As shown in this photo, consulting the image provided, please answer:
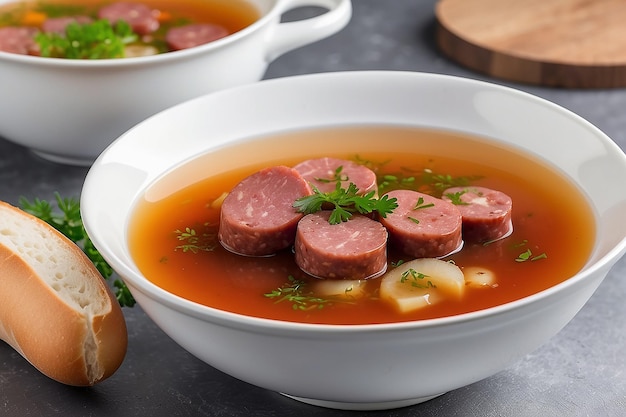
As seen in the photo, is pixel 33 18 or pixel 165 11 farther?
pixel 165 11

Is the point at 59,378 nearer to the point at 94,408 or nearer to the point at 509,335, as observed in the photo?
the point at 94,408

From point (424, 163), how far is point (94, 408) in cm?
100

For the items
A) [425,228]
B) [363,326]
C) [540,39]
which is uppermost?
[363,326]

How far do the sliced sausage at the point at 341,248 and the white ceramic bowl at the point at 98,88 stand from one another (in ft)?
2.95

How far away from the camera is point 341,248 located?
1959mm

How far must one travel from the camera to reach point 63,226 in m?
2.42

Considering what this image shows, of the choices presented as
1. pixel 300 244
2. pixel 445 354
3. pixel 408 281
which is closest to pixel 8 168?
pixel 300 244

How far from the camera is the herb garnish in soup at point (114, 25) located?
299 cm

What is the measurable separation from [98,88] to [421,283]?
1.21m

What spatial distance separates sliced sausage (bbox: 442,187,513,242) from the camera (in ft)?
6.92

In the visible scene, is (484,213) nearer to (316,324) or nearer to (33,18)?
(316,324)

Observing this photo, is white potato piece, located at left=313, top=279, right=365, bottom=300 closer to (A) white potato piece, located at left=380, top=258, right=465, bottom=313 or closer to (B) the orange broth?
(A) white potato piece, located at left=380, top=258, right=465, bottom=313

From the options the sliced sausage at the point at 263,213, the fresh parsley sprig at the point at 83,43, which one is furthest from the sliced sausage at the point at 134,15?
the sliced sausage at the point at 263,213

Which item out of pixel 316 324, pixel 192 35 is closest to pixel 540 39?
pixel 192 35
